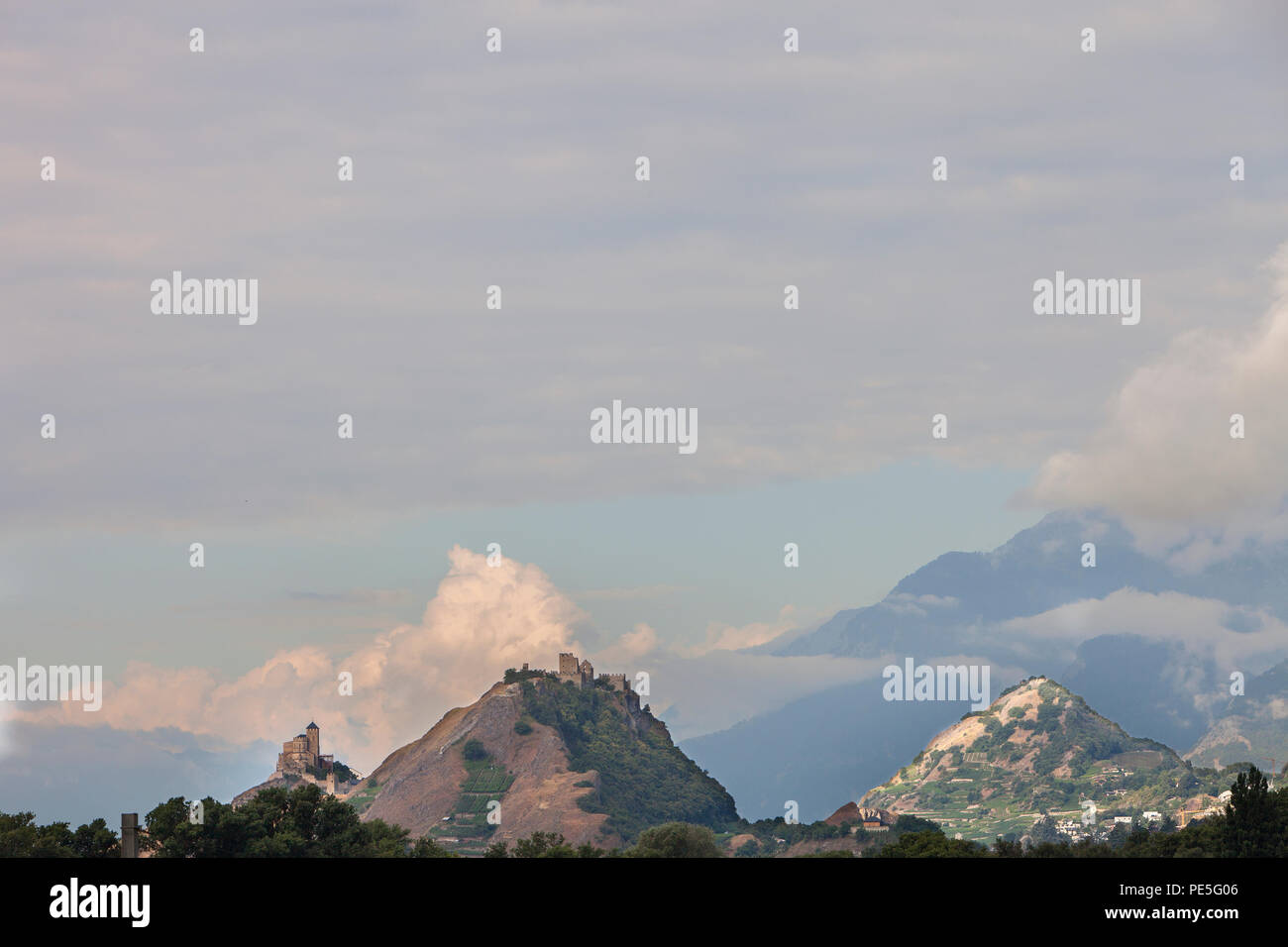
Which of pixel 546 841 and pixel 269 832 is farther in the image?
pixel 546 841

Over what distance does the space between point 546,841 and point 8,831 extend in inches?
2976

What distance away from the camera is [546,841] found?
18425cm

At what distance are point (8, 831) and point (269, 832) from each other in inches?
912

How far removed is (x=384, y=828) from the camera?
494 ft
